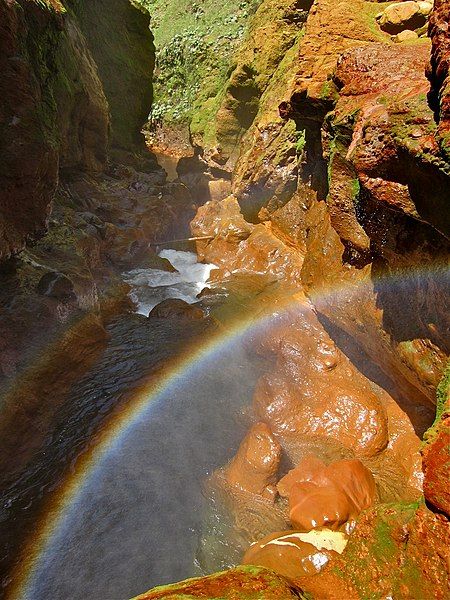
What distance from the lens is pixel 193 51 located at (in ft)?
92.9

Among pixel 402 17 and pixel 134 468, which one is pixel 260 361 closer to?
pixel 134 468

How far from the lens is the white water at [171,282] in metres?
13.6

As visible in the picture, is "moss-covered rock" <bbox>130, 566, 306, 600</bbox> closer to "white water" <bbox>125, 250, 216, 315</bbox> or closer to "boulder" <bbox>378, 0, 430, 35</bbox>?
"boulder" <bbox>378, 0, 430, 35</bbox>

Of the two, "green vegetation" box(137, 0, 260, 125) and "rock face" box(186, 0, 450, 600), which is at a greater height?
"green vegetation" box(137, 0, 260, 125)

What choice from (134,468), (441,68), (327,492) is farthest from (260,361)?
(441,68)

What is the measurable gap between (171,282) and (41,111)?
778 cm

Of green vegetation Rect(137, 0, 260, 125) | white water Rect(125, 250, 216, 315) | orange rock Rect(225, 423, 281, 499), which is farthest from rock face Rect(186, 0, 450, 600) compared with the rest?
green vegetation Rect(137, 0, 260, 125)

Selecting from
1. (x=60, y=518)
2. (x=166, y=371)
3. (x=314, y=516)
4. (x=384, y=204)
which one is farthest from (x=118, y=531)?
(x=384, y=204)

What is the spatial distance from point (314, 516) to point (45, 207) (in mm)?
8832

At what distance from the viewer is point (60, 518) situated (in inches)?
273

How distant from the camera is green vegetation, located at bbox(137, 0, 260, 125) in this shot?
2647 cm

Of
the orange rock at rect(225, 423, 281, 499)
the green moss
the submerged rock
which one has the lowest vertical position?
the orange rock at rect(225, 423, 281, 499)

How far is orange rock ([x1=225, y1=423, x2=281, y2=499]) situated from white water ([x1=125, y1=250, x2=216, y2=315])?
6782mm

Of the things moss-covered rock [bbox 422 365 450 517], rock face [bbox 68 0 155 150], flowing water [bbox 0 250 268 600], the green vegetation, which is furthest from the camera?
the green vegetation
